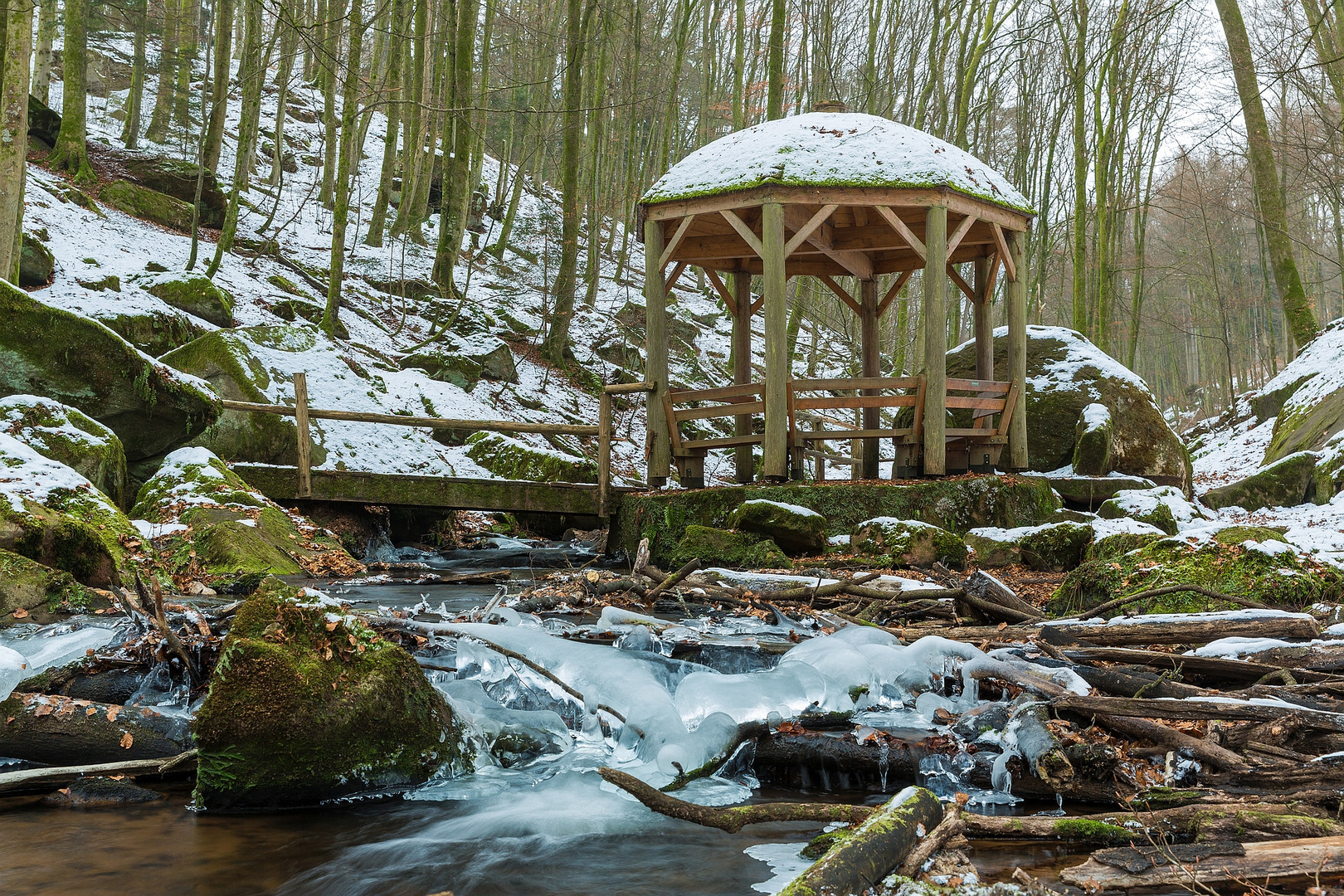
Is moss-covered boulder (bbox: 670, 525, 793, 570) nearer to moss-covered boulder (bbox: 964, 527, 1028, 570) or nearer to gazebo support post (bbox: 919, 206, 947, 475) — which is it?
moss-covered boulder (bbox: 964, 527, 1028, 570)

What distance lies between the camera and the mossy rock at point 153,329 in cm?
1228

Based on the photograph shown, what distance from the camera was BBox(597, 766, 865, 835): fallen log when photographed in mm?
2994

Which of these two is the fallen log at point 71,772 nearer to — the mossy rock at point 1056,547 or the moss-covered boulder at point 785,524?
the moss-covered boulder at point 785,524

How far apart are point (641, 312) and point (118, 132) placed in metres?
14.4

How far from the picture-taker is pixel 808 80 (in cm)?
2484

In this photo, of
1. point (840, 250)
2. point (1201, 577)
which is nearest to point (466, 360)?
point (840, 250)

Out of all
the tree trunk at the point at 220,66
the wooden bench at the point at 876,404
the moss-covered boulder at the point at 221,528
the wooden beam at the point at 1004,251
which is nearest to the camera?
the moss-covered boulder at the point at 221,528

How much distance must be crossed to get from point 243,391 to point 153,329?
206cm

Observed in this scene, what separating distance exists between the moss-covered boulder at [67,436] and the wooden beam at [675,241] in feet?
19.1

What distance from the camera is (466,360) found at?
17000mm

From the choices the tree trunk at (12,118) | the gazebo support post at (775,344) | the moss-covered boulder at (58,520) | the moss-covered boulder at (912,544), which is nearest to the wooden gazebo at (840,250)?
the gazebo support post at (775,344)

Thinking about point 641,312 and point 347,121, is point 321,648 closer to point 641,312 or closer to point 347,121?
point 347,121

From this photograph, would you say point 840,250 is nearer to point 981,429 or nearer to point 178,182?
point 981,429

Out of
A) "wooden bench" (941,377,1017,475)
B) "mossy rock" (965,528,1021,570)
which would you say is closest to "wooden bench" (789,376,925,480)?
"wooden bench" (941,377,1017,475)
